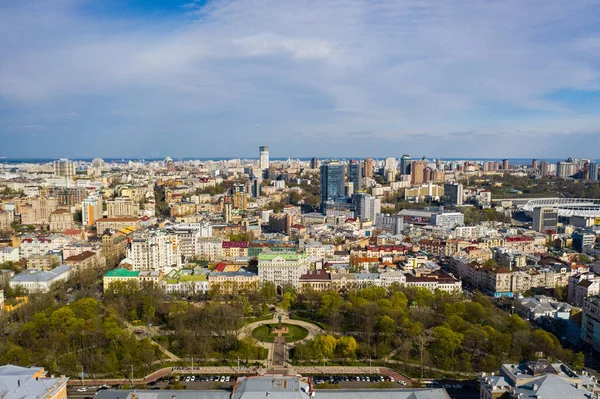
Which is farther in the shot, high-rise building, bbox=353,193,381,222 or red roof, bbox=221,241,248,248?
high-rise building, bbox=353,193,381,222

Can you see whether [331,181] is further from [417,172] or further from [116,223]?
[116,223]

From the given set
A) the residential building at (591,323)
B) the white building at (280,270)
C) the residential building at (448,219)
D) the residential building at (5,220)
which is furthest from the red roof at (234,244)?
the residential building at (448,219)

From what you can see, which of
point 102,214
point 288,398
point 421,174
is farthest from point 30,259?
point 421,174

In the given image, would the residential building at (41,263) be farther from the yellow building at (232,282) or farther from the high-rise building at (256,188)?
the high-rise building at (256,188)

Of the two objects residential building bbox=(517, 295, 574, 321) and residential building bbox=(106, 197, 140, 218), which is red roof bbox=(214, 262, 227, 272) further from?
residential building bbox=(106, 197, 140, 218)

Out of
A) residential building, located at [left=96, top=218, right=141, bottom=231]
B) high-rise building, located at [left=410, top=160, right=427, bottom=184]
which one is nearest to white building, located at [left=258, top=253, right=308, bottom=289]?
residential building, located at [left=96, top=218, right=141, bottom=231]

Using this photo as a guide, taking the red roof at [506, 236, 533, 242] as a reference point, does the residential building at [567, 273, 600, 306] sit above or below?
below

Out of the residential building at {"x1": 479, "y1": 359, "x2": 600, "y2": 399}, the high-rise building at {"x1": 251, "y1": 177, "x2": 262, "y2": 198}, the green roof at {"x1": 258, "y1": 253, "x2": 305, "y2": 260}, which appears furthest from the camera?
the high-rise building at {"x1": 251, "y1": 177, "x2": 262, "y2": 198}

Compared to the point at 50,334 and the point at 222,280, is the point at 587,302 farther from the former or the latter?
the point at 50,334
